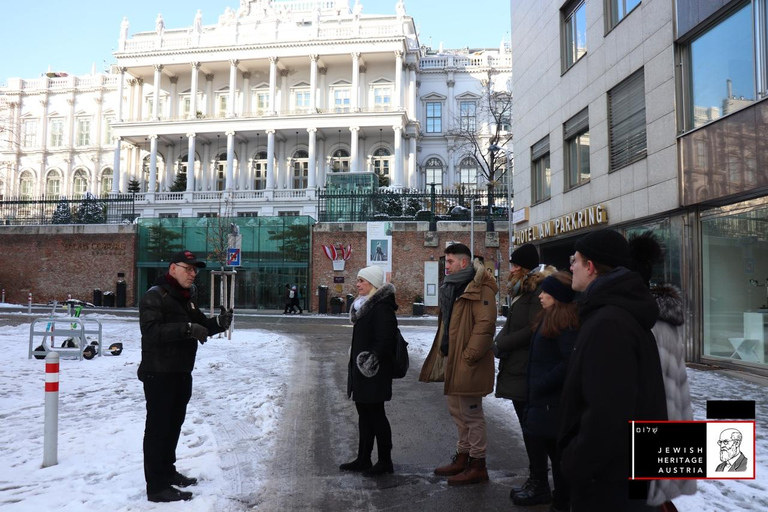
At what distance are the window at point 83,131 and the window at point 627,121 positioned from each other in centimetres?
6303

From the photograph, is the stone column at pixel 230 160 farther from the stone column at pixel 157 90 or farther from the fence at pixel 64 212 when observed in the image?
the fence at pixel 64 212

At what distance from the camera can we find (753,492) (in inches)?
172

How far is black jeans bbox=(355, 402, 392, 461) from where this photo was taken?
493 centimetres

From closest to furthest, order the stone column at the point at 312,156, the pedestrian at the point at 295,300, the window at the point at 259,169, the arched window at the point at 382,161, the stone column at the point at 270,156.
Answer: the pedestrian at the point at 295,300, the stone column at the point at 270,156, the stone column at the point at 312,156, the arched window at the point at 382,161, the window at the point at 259,169

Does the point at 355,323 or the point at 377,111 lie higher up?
the point at 377,111

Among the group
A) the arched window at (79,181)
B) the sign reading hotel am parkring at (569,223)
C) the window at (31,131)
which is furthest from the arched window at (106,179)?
the sign reading hotel am parkring at (569,223)

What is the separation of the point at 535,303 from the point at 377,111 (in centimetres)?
4588

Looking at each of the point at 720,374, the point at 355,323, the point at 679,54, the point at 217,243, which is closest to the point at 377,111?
the point at 217,243

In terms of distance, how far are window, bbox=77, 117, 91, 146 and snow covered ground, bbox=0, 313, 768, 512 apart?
5931 centimetres

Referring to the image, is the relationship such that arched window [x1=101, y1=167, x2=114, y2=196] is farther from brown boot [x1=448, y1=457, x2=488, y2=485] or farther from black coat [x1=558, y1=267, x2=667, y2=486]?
black coat [x1=558, y1=267, x2=667, y2=486]

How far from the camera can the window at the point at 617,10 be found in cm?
1370

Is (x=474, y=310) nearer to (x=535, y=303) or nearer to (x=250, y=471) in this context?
(x=535, y=303)

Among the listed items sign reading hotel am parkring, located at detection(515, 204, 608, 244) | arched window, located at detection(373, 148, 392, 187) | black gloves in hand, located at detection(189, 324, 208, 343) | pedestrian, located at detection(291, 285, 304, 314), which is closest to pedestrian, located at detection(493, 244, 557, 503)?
black gloves in hand, located at detection(189, 324, 208, 343)

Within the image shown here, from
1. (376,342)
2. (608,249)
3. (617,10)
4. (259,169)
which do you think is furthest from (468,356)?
(259,169)
